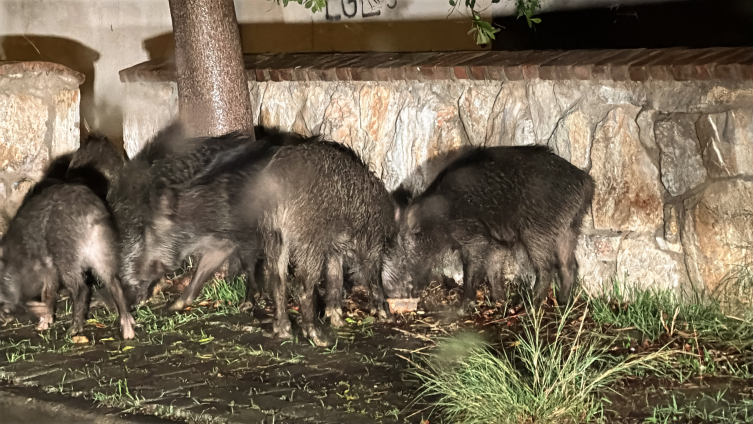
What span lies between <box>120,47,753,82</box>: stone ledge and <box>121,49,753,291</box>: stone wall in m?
0.01

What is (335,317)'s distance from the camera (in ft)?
18.6

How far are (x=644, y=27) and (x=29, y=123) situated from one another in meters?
6.05

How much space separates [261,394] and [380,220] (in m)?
1.86

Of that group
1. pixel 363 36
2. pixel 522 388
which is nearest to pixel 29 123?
pixel 363 36

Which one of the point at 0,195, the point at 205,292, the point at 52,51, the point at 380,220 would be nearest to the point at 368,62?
the point at 380,220

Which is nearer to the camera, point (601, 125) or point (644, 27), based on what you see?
point (601, 125)

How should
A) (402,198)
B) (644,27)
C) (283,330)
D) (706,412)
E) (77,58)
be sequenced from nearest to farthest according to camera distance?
(706,412)
(283,330)
(402,198)
(644,27)
(77,58)

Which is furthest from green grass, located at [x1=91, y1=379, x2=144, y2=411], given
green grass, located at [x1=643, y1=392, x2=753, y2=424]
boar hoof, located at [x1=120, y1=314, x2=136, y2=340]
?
green grass, located at [x1=643, y1=392, x2=753, y2=424]

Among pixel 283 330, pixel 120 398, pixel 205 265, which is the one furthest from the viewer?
pixel 205 265

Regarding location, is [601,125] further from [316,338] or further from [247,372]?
[247,372]

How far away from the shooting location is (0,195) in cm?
702

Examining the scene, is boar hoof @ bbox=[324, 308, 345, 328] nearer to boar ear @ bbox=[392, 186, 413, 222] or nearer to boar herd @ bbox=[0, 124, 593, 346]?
boar herd @ bbox=[0, 124, 593, 346]

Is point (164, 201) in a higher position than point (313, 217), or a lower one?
higher

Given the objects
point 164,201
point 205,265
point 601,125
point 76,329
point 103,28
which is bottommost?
point 76,329
